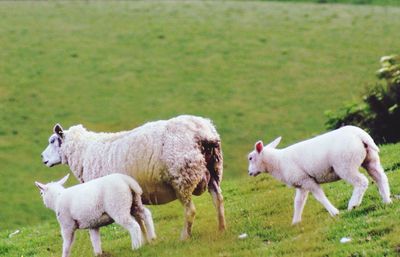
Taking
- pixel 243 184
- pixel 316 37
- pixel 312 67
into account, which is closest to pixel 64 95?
pixel 312 67

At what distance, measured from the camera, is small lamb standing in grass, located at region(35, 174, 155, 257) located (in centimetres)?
1338

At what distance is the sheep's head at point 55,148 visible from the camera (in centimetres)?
1625

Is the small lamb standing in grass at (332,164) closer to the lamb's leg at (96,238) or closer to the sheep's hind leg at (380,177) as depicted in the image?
the sheep's hind leg at (380,177)

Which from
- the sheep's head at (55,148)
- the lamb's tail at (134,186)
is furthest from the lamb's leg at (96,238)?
the sheep's head at (55,148)

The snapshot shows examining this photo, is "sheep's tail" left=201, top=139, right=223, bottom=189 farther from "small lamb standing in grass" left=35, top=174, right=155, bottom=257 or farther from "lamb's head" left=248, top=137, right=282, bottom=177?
"small lamb standing in grass" left=35, top=174, right=155, bottom=257

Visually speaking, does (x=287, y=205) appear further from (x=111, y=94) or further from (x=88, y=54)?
(x=88, y=54)

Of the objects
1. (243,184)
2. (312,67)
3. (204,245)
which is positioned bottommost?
(312,67)

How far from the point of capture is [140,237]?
1364 cm

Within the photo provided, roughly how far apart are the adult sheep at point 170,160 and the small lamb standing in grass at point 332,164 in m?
1.16

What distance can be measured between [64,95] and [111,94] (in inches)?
76.1

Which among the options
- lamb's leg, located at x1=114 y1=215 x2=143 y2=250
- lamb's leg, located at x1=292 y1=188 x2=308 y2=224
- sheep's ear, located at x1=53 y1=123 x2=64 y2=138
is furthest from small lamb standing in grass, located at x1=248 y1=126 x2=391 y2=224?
sheep's ear, located at x1=53 y1=123 x2=64 y2=138

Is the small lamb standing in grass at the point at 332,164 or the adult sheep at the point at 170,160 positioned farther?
the adult sheep at the point at 170,160

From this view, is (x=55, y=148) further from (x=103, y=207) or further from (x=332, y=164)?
(x=332, y=164)

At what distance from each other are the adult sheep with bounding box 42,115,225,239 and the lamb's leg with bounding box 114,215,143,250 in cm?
90
